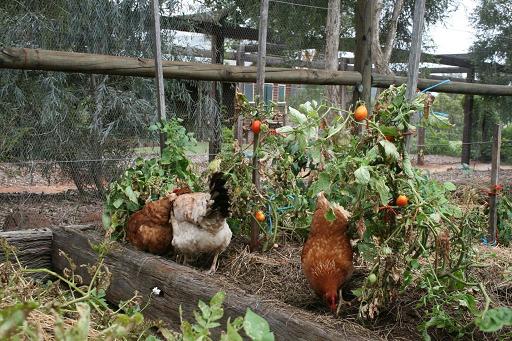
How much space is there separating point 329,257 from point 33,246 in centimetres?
223

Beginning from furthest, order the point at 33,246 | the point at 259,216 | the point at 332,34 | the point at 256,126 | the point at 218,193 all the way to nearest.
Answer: the point at 332,34, the point at 33,246, the point at 259,216, the point at 256,126, the point at 218,193

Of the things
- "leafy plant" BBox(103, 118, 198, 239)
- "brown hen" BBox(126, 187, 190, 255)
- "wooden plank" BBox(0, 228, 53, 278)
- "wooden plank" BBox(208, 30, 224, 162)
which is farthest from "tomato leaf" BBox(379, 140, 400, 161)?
"wooden plank" BBox(208, 30, 224, 162)

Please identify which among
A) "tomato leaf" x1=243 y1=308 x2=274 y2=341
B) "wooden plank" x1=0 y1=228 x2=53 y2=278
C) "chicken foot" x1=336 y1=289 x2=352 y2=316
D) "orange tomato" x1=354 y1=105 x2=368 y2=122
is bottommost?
"wooden plank" x1=0 y1=228 x2=53 y2=278

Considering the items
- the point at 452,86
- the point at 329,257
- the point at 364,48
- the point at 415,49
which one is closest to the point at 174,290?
the point at 329,257

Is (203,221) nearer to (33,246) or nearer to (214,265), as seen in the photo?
(214,265)

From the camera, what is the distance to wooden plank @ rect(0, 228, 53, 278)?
10.9 feet

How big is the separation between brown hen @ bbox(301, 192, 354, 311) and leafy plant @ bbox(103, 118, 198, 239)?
134 cm

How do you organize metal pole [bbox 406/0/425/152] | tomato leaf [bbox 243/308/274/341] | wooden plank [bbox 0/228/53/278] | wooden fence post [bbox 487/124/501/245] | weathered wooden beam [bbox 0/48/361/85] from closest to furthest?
tomato leaf [bbox 243/308/274/341], weathered wooden beam [bbox 0/48/361/85], wooden plank [bbox 0/228/53/278], metal pole [bbox 406/0/425/152], wooden fence post [bbox 487/124/501/245]

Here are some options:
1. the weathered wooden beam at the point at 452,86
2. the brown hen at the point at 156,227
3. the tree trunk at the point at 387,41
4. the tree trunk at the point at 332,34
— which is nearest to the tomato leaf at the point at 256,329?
A: the brown hen at the point at 156,227

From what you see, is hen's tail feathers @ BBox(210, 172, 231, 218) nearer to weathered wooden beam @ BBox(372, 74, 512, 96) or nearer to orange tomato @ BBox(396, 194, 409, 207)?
orange tomato @ BBox(396, 194, 409, 207)

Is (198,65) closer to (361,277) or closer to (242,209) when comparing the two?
(242,209)

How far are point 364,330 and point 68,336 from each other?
53.6 inches

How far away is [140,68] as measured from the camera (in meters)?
3.55

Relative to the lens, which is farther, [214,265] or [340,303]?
[214,265]
